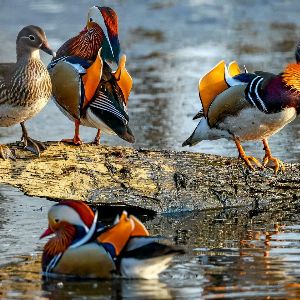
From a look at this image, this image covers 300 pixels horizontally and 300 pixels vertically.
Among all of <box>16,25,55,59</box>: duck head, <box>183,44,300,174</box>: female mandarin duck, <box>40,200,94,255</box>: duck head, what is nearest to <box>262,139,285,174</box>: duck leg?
<box>183,44,300,174</box>: female mandarin duck

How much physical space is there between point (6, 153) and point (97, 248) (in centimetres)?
173

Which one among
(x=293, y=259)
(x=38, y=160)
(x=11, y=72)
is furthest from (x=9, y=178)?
(x=293, y=259)

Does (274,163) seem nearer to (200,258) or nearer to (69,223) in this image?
(200,258)

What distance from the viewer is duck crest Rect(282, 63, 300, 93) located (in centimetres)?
831

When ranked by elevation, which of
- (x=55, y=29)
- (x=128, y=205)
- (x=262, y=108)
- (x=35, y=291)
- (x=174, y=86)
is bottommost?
(x=35, y=291)

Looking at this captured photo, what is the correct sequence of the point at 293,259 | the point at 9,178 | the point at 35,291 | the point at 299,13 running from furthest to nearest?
the point at 299,13
the point at 9,178
the point at 293,259
the point at 35,291

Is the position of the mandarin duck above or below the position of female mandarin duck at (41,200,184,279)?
above

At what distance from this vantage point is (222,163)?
8.29 m

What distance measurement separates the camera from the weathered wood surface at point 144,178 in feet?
25.4

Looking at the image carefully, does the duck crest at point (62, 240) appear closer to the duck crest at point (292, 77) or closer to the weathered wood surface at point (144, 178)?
the weathered wood surface at point (144, 178)

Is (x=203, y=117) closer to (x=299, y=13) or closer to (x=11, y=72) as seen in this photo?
(x=11, y=72)

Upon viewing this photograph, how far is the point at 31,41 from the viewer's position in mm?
8156

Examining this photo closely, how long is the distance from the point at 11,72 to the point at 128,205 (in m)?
1.27

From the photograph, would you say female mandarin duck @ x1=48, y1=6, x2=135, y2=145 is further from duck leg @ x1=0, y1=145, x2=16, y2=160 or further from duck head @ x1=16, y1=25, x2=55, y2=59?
duck leg @ x1=0, y1=145, x2=16, y2=160
